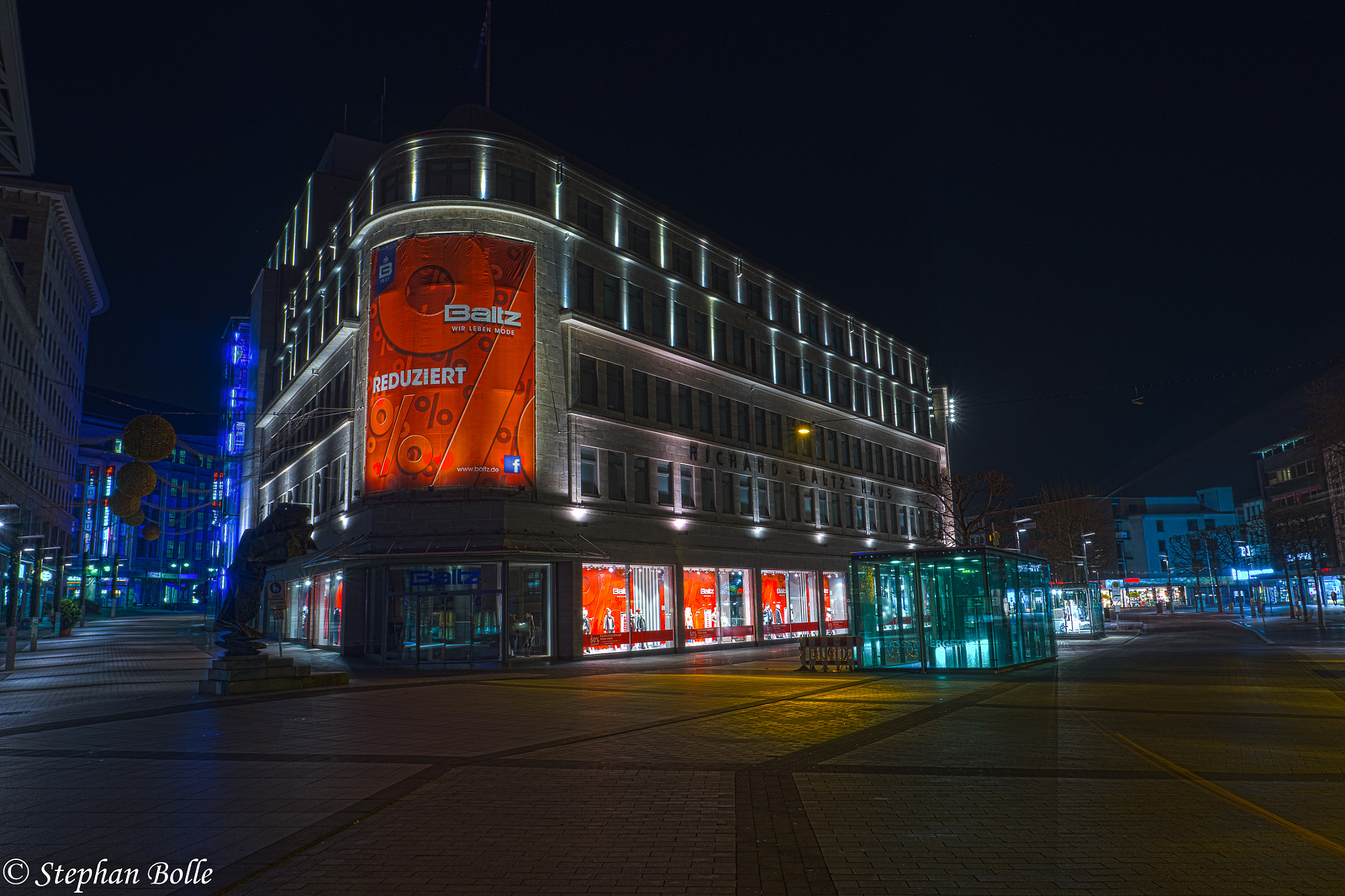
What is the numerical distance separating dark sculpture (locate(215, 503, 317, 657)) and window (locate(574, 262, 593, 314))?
58.7 ft

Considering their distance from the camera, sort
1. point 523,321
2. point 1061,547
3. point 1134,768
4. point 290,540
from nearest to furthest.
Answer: point 1134,768 → point 290,540 → point 523,321 → point 1061,547

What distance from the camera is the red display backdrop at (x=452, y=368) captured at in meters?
32.3

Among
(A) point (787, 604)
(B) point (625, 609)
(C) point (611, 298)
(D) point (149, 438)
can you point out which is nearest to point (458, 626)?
(B) point (625, 609)

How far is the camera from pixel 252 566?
70.3ft

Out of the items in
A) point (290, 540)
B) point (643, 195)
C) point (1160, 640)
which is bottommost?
point (1160, 640)

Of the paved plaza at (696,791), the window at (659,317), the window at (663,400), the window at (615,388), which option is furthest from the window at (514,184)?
the paved plaza at (696,791)

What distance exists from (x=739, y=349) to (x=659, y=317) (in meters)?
7.21

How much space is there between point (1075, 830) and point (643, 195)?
3815 centimetres

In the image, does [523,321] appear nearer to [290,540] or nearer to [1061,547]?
[290,540]

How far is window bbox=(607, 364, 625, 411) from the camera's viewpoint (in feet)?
125

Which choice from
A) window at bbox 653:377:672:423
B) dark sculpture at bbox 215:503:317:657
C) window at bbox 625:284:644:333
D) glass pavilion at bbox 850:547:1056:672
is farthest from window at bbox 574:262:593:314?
dark sculpture at bbox 215:503:317:657

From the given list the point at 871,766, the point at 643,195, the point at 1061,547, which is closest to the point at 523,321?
the point at 643,195

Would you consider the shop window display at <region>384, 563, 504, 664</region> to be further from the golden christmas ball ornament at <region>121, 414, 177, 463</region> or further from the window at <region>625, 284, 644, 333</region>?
the golden christmas ball ornament at <region>121, 414, 177, 463</region>

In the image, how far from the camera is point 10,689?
72.7 ft
